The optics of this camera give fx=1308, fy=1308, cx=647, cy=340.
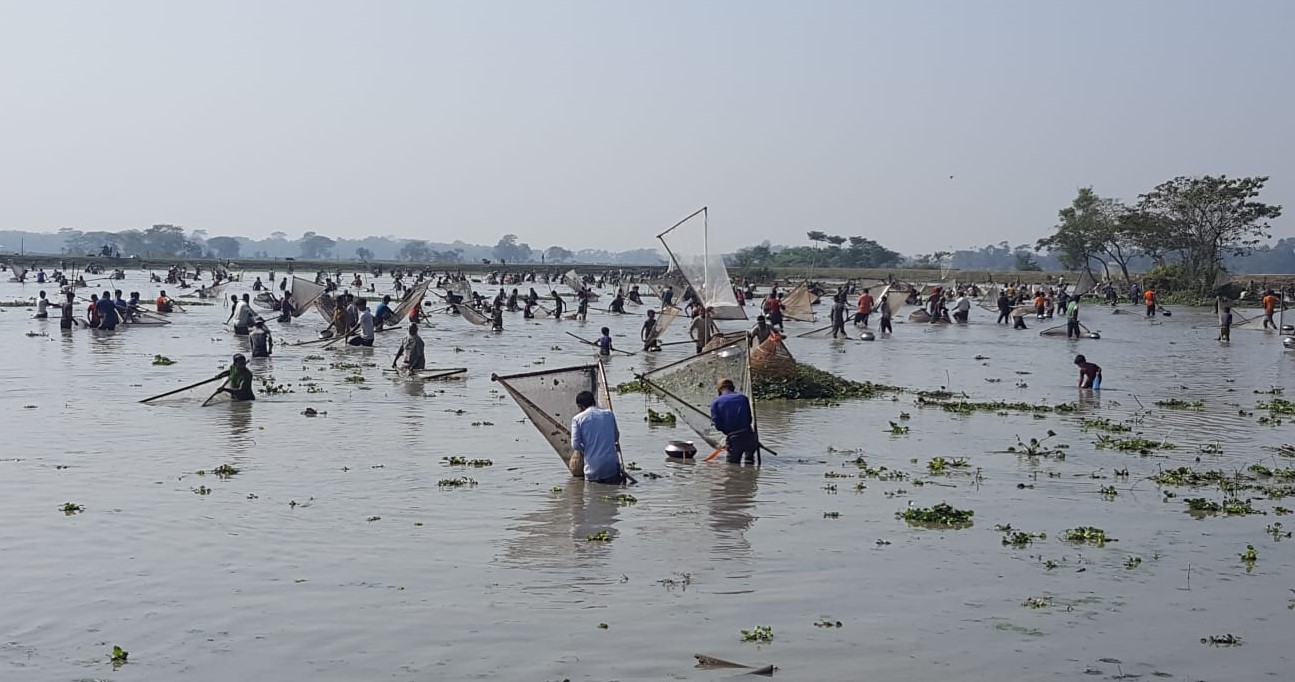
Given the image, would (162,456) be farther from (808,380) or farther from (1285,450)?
(1285,450)

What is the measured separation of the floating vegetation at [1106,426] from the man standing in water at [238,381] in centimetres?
1172

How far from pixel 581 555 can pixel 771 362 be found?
10895 millimetres

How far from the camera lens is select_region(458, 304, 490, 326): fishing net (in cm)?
3903

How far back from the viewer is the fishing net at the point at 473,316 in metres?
39.0

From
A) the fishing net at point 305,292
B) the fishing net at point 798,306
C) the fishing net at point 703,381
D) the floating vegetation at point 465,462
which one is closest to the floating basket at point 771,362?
the fishing net at point 703,381

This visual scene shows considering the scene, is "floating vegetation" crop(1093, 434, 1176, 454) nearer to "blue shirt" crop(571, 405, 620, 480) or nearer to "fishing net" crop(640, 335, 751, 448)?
"fishing net" crop(640, 335, 751, 448)

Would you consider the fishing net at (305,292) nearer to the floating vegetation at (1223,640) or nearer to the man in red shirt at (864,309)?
the man in red shirt at (864,309)

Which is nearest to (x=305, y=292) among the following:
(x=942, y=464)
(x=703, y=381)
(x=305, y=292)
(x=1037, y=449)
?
(x=305, y=292)

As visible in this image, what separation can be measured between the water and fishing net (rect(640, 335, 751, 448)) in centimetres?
74

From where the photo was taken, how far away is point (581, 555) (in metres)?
10.1

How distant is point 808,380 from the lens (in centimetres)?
2069

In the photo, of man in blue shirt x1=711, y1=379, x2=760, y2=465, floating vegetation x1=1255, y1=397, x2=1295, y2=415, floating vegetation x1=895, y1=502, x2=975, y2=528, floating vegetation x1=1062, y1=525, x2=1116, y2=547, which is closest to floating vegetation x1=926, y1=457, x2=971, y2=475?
man in blue shirt x1=711, y1=379, x2=760, y2=465

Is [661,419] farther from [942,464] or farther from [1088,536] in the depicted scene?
[1088,536]

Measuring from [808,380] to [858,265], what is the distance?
378 feet
